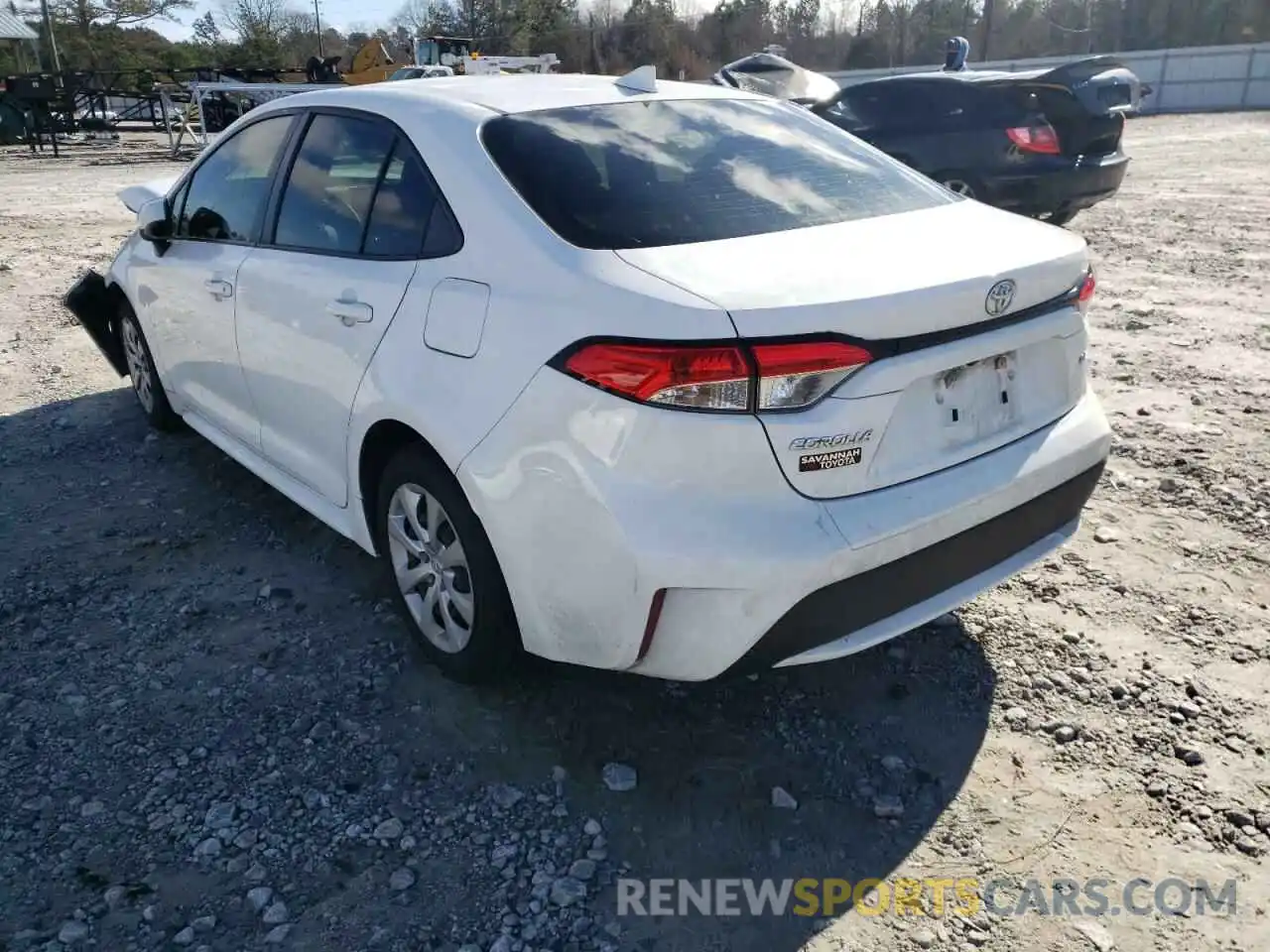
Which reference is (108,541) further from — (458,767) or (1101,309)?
(1101,309)

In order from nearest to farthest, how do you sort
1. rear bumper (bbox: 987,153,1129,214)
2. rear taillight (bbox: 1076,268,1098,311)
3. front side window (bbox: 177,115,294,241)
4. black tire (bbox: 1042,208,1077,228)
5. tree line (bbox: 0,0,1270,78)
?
rear taillight (bbox: 1076,268,1098,311) < front side window (bbox: 177,115,294,241) < rear bumper (bbox: 987,153,1129,214) < black tire (bbox: 1042,208,1077,228) < tree line (bbox: 0,0,1270,78)

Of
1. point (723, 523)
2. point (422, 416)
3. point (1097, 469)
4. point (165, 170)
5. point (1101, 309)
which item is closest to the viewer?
point (723, 523)

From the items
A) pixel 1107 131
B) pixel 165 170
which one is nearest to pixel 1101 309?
pixel 1107 131

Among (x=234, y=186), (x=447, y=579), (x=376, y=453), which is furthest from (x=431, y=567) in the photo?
(x=234, y=186)

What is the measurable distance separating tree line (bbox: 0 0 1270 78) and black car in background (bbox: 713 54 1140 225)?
45.1 metres

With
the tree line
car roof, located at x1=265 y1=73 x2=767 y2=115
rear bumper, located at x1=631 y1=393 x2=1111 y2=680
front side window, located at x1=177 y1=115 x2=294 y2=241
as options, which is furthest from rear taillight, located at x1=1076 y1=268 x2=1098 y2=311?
the tree line

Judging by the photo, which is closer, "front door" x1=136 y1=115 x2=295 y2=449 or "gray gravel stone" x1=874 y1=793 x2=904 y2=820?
"gray gravel stone" x1=874 y1=793 x2=904 y2=820

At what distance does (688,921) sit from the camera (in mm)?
2221

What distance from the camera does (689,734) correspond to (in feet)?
9.20

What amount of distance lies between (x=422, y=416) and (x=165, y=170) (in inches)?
782

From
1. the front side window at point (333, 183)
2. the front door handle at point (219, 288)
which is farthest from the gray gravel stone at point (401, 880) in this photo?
the front door handle at point (219, 288)

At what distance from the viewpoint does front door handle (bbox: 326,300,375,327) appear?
2908 millimetres

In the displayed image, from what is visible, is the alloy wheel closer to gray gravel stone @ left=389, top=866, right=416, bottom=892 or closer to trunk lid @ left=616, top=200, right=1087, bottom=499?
gray gravel stone @ left=389, top=866, right=416, bottom=892

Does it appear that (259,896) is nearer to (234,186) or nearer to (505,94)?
(505,94)
